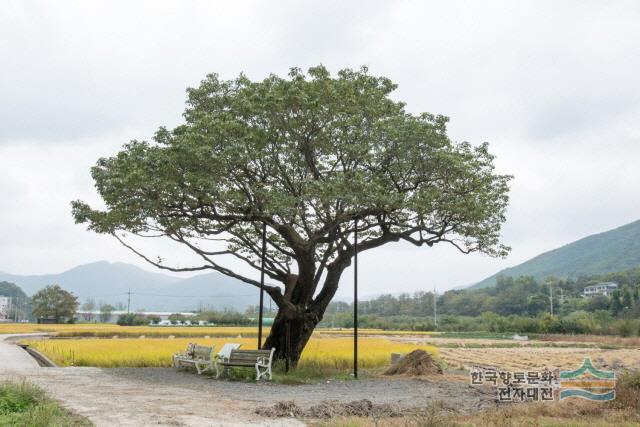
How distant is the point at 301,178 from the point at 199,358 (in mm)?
5762

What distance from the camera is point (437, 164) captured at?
625 inches

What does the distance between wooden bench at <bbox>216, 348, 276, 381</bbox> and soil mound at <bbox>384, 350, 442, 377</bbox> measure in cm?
429

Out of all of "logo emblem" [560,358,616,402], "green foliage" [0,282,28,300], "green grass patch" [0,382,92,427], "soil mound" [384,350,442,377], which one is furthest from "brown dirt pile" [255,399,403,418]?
"green foliage" [0,282,28,300]

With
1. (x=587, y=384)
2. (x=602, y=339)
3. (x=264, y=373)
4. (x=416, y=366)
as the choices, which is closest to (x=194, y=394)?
(x=264, y=373)

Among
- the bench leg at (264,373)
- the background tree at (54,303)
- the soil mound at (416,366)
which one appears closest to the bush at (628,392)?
the soil mound at (416,366)

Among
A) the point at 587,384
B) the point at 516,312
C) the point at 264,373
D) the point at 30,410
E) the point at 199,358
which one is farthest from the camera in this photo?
the point at 516,312

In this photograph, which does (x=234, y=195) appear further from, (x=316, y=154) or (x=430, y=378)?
(x=430, y=378)

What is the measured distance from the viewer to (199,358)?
16.7 meters

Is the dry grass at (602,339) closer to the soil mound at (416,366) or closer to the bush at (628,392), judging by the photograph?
the soil mound at (416,366)

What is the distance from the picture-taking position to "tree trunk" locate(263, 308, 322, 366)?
17.0 meters

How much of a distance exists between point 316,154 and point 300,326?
4922mm

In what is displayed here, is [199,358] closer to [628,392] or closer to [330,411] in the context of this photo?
[330,411]

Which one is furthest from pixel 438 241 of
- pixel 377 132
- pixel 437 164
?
pixel 377 132

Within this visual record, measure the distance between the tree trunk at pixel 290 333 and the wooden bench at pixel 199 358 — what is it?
6.29 feet
